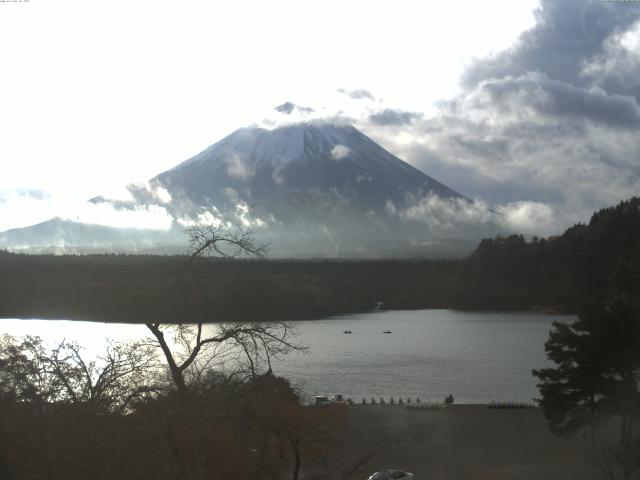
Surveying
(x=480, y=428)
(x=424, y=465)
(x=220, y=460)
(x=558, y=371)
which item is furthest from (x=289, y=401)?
(x=480, y=428)

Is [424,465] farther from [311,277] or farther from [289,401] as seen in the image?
[311,277]

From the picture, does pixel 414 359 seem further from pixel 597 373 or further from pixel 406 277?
pixel 406 277

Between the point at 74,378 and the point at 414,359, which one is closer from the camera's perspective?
the point at 74,378

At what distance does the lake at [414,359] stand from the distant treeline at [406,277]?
10620mm

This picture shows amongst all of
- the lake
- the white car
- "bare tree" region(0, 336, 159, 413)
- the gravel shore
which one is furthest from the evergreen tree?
"bare tree" region(0, 336, 159, 413)

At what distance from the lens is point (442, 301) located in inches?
4289

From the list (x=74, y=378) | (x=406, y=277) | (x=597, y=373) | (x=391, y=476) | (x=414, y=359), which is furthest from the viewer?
(x=406, y=277)

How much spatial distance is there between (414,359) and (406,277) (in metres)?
71.8

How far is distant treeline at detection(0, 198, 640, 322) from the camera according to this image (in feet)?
269

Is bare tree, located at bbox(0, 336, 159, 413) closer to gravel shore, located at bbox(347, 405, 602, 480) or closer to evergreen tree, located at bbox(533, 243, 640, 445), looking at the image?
gravel shore, located at bbox(347, 405, 602, 480)

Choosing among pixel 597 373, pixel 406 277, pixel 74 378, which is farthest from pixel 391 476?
pixel 406 277

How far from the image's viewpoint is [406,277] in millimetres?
116500

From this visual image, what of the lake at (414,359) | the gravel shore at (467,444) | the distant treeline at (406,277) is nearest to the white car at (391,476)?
the gravel shore at (467,444)

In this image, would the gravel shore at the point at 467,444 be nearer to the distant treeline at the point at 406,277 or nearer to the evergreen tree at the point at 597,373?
the evergreen tree at the point at 597,373
